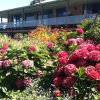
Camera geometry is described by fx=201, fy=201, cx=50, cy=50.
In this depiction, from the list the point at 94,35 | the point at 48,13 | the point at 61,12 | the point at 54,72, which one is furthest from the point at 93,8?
the point at 54,72

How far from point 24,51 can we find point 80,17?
49.9ft

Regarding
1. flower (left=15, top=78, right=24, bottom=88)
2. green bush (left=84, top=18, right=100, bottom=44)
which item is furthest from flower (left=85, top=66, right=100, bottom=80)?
green bush (left=84, top=18, right=100, bottom=44)

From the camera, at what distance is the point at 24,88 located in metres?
5.09

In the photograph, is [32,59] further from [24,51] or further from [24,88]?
[24,88]

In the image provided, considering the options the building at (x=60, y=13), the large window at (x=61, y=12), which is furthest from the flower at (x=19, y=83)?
the large window at (x=61, y=12)

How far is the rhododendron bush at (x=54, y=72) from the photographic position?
3.80 m

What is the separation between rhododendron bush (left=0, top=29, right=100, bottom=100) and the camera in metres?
3.80

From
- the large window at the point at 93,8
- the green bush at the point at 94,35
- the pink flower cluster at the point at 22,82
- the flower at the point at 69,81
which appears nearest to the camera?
the flower at the point at 69,81

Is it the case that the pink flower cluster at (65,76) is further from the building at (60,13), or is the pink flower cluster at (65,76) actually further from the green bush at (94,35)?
the building at (60,13)

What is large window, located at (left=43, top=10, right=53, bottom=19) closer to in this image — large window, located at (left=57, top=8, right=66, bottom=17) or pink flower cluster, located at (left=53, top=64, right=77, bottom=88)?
large window, located at (left=57, top=8, right=66, bottom=17)

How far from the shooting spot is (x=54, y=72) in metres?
4.65

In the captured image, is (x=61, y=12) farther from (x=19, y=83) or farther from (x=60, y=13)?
(x=19, y=83)

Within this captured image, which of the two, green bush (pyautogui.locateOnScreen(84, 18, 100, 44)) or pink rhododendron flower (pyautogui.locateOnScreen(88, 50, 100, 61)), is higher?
green bush (pyautogui.locateOnScreen(84, 18, 100, 44))

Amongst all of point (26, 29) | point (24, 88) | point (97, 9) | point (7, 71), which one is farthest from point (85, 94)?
point (26, 29)
